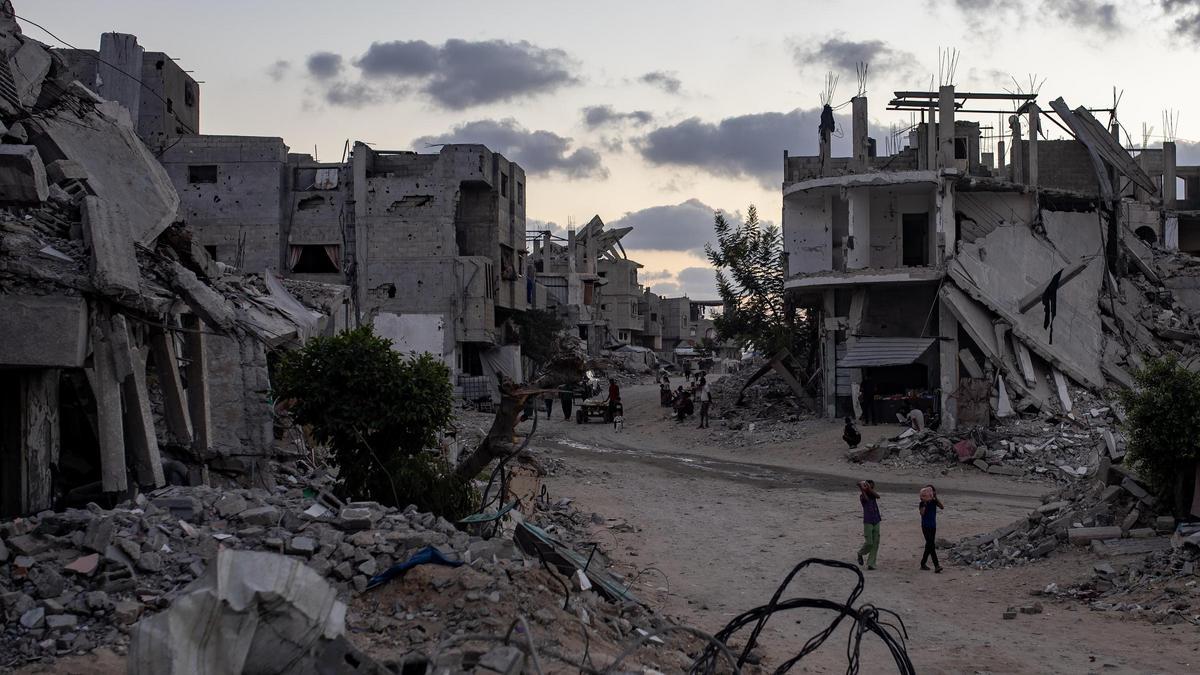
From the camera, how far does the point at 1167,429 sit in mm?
12727

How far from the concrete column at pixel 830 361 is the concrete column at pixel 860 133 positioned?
4010 millimetres

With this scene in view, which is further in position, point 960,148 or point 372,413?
point 960,148

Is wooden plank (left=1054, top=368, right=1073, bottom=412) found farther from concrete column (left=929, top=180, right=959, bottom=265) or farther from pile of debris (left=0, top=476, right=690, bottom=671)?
pile of debris (left=0, top=476, right=690, bottom=671)

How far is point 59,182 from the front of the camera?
41.6 feet

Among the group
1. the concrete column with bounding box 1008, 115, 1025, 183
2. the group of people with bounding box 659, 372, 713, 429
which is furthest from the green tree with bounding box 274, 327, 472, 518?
the concrete column with bounding box 1008, 115, 1025, 183

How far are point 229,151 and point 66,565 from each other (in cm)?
3554

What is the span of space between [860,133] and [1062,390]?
972 centimetres

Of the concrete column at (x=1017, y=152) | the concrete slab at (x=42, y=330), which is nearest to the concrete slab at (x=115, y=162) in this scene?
the concrete slab at (x=42, y=330)

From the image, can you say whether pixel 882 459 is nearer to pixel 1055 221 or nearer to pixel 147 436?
pixel 1055 221

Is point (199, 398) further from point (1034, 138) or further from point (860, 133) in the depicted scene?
point (1034, 138)

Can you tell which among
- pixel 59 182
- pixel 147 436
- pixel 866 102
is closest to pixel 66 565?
pixel 147 436

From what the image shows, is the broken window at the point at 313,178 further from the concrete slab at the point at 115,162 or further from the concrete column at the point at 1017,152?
the concrete slab at the point at 115,162

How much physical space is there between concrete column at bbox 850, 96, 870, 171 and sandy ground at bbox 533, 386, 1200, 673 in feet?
27.6

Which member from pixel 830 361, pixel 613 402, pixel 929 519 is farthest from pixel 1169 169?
pixel 929 519
